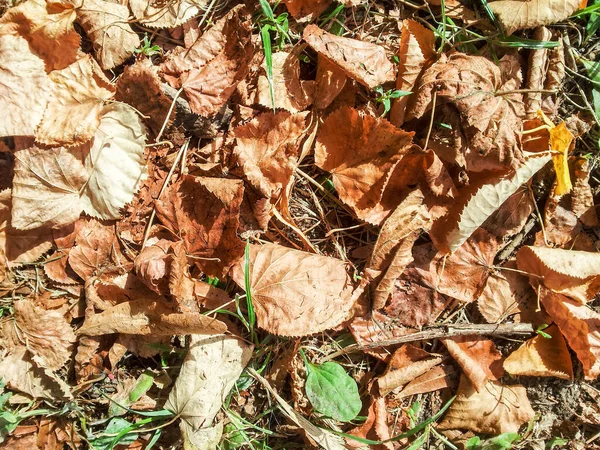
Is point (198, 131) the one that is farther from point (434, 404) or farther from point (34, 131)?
point (434, 404)

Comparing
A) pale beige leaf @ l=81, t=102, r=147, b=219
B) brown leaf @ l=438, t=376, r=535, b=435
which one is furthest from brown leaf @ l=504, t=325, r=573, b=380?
pale beige leaf @ l=81, t=102, r=147, b=219

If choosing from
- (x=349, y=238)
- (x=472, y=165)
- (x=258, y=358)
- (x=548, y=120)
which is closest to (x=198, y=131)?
(x=349, y=238)

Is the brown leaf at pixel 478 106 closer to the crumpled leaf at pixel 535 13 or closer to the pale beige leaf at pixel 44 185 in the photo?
the crumpled leaf at pixel 535 13

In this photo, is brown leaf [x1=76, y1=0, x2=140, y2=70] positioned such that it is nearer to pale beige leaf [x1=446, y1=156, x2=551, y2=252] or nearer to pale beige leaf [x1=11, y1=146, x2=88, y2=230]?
pale beige leaf [x1=11, y1=146, x2=88, y2=230]

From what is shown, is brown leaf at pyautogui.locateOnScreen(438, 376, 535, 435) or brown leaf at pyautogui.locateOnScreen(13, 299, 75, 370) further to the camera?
brown leaf at pyautogui.locateOnScreen(438, 376, 535, 435)

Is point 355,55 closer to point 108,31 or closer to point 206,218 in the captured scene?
point 206,218
